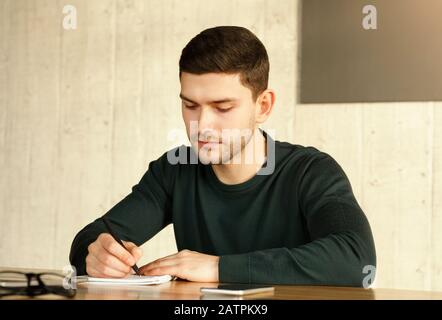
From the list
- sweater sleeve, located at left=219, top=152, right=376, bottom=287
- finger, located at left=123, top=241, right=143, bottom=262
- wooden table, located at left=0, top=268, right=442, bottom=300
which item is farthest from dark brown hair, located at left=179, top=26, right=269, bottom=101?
wooden table, located at left=0, top=268, right=442, bottom=300

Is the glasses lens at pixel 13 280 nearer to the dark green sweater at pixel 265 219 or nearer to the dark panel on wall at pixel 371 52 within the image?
the dark green sweater at pixel 265 219

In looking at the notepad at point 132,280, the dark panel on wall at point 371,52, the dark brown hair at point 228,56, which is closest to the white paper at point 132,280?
the notepad at point 132,280

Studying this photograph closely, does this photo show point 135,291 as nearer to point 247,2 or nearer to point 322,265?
point 322,265

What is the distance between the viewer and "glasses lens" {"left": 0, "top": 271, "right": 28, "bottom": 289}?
1198mm

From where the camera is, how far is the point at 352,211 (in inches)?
65.1

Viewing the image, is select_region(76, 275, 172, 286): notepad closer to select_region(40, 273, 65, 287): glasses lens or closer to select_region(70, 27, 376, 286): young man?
select_region(70, 27, 376, 286): young man

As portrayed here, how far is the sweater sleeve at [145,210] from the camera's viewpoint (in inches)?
75.8

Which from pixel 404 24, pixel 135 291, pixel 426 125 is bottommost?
pixel 135 291

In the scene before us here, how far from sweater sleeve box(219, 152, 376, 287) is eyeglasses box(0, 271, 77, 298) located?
0.36 metres

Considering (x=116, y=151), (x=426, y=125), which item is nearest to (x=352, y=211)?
(x=426, y=125)

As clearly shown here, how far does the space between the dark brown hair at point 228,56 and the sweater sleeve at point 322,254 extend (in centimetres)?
29

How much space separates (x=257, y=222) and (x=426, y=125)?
168 centimetres

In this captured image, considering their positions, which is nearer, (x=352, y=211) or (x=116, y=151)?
(x=352, y=211)
